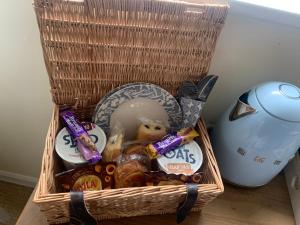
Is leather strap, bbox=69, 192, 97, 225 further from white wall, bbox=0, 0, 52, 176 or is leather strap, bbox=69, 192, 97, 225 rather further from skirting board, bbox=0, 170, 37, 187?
Result: skirting board, bbox=0, 170, 37, 187

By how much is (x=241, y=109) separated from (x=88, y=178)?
36cm

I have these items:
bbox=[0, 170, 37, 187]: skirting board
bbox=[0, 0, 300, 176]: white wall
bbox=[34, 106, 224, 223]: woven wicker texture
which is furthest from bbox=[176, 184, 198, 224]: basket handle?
bbox=[0, 170, 37, 187]: skirting board

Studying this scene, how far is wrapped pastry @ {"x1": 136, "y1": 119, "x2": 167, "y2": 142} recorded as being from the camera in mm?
687

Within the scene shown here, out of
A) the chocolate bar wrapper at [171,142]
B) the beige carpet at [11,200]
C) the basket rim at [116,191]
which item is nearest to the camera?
the basket rim at [116,191]

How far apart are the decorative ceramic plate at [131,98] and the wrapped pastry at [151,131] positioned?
44mm

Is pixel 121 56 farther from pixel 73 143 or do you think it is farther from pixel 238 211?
pixel 238 211

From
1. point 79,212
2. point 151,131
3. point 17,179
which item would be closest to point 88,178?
point 79,212

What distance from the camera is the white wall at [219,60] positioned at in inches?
28.7

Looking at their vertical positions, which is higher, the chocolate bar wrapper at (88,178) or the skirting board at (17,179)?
the chocolate bar wrapper at (88,178)

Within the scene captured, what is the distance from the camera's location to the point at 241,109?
66cm

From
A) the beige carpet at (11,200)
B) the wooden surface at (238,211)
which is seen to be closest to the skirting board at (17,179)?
the beige carpet at (11,200)

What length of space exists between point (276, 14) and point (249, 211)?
46 centimetres

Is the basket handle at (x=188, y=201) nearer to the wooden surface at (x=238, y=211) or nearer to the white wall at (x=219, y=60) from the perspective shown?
the wooden surface at (x=238, y=211)

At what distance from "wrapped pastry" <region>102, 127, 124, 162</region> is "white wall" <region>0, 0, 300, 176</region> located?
0.32 metres
